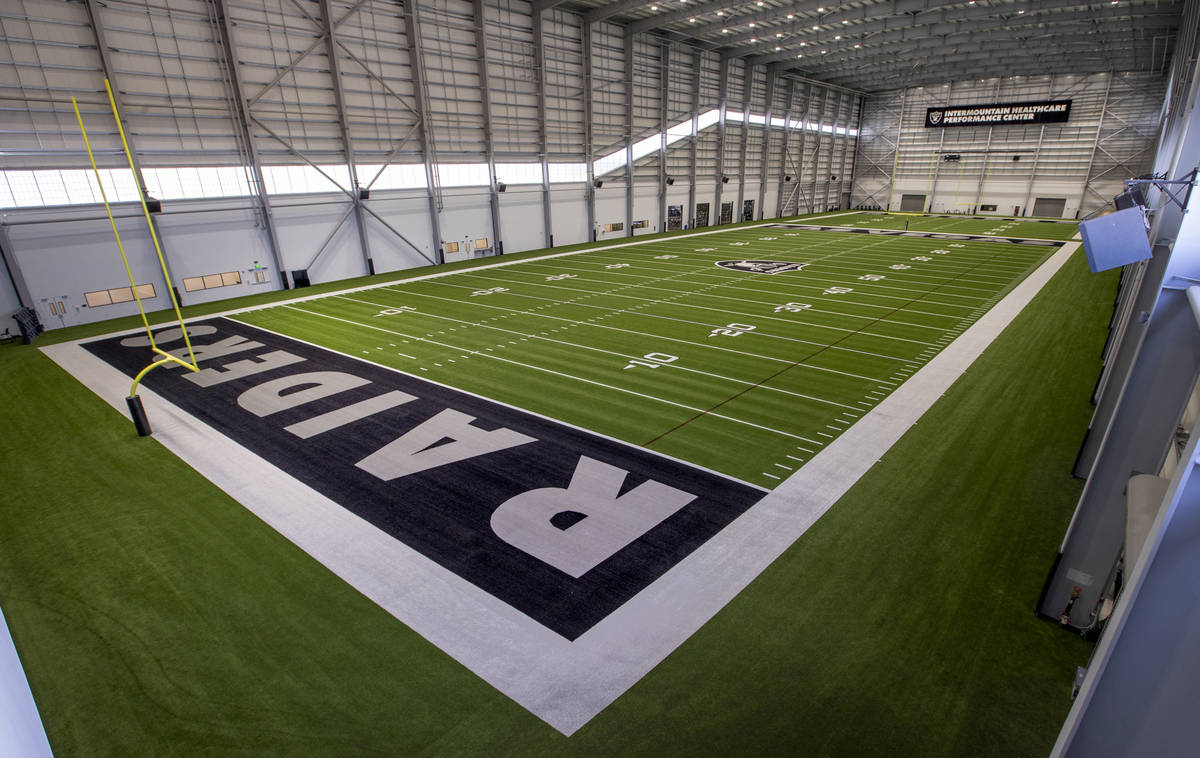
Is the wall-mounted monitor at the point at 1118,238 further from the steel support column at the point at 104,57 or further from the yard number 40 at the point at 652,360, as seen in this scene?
the steel support column at the point at 104,57

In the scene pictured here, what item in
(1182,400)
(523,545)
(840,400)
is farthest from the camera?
(840,400)

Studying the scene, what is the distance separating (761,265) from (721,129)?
18.9 m

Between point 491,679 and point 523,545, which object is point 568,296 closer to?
point 523,545

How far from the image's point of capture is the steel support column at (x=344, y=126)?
20.2m

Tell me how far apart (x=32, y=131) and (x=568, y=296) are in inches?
568

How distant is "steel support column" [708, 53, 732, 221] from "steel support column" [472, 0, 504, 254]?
18.1 m

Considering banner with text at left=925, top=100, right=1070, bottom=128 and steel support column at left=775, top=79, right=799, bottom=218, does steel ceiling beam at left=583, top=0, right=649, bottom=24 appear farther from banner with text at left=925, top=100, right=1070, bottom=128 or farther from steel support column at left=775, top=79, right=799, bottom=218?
banner with text at left=925, top=100, right=1070, bottom=128

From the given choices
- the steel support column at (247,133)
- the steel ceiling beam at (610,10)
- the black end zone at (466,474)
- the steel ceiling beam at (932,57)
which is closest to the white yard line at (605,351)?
the black end zone at (466,474)

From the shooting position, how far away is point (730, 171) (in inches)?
1617

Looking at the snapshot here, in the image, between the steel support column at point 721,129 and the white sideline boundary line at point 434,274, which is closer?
the white sideline boundary line at point 434,274

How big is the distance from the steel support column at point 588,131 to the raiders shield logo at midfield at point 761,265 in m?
9.40

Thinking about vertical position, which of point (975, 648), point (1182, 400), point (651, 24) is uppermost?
point (651, 24)

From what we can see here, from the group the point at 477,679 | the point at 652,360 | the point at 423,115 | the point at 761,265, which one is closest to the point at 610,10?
the point at 423,115

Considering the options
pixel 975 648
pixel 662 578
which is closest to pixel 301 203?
pixel 662 578
